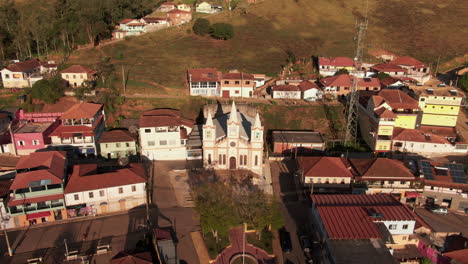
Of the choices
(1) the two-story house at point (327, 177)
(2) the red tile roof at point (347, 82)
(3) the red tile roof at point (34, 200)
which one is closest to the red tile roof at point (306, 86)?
(2) the red tile roof at point (347, 82)

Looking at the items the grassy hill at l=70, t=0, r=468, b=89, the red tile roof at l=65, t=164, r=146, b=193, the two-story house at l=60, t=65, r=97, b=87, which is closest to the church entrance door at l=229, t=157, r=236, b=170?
the red tile roof at l=65, t=164, r=146, b=193

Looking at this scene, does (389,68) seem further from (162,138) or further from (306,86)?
(162,138)

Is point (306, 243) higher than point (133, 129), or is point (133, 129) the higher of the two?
point (133, 129)

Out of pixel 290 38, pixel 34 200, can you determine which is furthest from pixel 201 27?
pixel 34 200

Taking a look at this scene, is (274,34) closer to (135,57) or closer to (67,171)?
(135,57)

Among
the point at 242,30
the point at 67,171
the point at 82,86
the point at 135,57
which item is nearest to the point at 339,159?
the point at 67,171

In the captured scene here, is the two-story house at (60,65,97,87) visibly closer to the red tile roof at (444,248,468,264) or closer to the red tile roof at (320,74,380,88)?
the red tile roof at (320,74,380,88)
